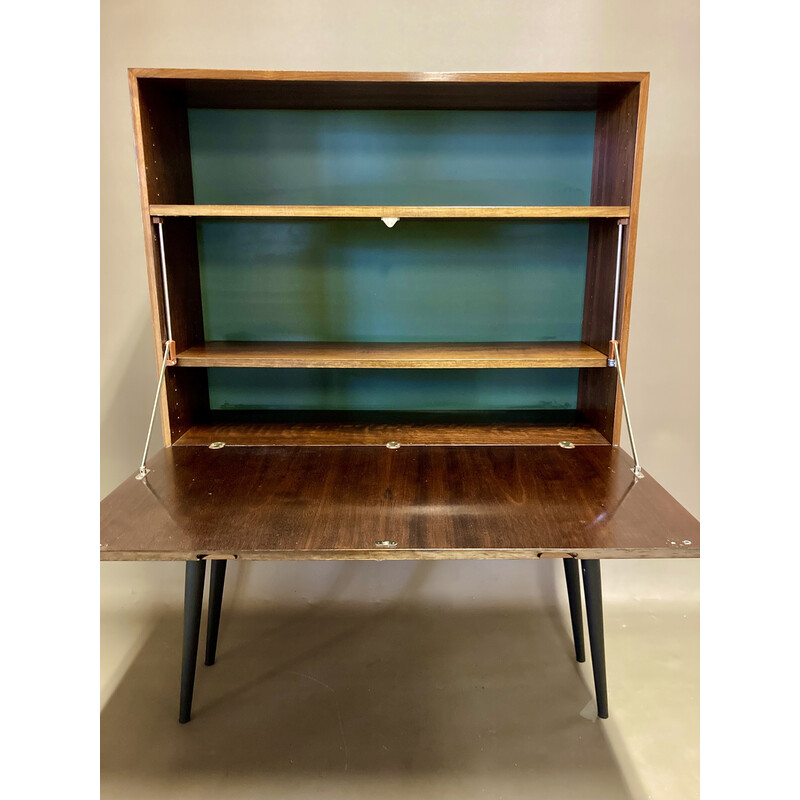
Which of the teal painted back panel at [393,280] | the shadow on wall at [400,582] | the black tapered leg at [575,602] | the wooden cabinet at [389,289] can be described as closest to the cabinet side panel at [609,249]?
the wooden cabinet at [389,289]

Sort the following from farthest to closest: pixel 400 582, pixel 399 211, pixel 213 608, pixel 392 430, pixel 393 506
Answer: pixel 400 582 → pixel 213 608 → pixel 392 430 → pixel 399 211 → pixel 393 506

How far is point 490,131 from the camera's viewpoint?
1.95 metres

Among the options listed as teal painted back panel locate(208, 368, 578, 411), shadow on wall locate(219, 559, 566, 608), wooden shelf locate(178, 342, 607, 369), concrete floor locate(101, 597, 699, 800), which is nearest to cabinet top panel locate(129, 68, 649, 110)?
wooden shelf locate(178, 342, 607, 369)

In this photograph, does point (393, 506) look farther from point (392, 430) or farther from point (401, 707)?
point (401, 707)

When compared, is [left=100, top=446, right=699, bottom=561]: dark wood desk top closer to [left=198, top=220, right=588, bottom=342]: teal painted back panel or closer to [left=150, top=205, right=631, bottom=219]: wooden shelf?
[left=198, top=220, right=588, bottom=342]: teal painted back panel

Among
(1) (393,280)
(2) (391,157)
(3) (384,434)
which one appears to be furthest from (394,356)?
(2) (391,157)

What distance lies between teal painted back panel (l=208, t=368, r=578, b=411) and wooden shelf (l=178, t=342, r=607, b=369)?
0.18 m

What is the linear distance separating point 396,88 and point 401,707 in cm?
179

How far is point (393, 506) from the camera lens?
4.74 feet

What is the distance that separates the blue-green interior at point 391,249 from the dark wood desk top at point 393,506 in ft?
1.20

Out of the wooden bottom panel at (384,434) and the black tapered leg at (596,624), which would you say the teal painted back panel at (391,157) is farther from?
the black tapered leg at (596,624)

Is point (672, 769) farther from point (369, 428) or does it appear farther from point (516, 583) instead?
point (369, 428)

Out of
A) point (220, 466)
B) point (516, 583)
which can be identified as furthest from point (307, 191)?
point (516, 583)

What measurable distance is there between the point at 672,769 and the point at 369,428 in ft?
4.15
